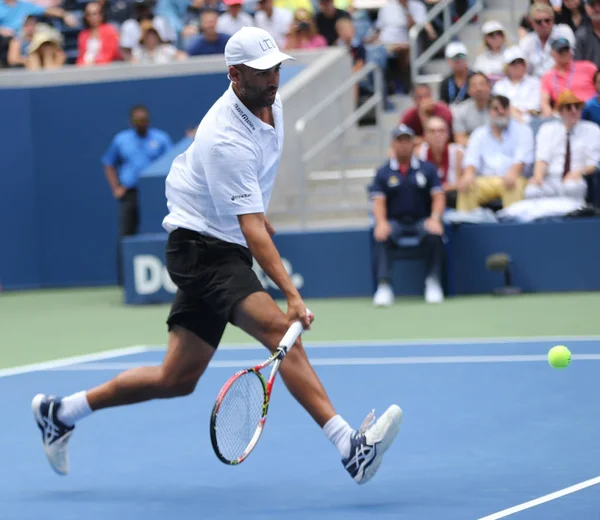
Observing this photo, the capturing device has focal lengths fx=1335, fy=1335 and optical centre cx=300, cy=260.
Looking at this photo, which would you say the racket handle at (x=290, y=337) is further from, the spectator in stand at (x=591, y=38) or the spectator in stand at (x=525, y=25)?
the spectator in stand at (x=525, y=25)

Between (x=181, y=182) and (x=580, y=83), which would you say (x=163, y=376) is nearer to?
(x=181, y=182)

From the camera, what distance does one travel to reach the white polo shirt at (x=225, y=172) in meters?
4.85

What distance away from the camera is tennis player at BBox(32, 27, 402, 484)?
4.79 metres

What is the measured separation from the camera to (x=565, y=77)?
40.9ft

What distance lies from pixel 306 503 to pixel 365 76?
32.9 feet

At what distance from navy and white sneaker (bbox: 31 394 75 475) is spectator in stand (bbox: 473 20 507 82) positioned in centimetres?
862

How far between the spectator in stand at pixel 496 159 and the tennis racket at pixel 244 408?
24.4ft

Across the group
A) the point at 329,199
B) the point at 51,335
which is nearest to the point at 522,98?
the point at 329,199

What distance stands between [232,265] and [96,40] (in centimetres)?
1110

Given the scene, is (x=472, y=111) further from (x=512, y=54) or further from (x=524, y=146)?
(x=524, y=146)

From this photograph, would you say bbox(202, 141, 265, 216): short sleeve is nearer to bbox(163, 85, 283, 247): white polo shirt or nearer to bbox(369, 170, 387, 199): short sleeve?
bbox(163, 85, 283, 247): white polo shirt

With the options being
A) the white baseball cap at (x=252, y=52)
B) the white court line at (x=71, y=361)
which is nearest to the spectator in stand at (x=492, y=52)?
the white court line at (x=71, y=361)

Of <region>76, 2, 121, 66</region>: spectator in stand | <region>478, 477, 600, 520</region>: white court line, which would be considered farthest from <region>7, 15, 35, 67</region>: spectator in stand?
<region>478, 477, 600, 520</region>: white court line

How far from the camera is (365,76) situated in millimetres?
14344
